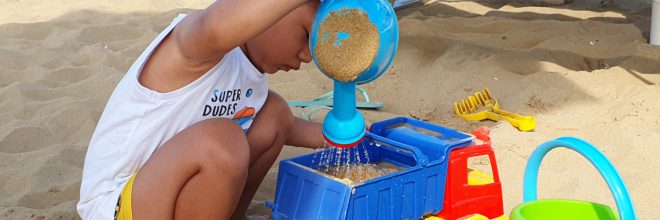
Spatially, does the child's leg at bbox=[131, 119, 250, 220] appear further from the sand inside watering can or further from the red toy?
the red toy

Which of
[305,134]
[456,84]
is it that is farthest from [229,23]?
[456,84]

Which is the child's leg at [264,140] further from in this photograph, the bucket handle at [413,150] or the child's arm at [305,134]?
the bucket handle at [413,150]

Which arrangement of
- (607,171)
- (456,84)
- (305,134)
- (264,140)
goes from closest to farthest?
(607,171)
(264,140)
(305,134)
(456,84)

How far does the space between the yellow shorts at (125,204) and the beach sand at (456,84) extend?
0.34 meters

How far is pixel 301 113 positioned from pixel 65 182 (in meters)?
0.73

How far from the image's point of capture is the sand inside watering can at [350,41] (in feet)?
3.99

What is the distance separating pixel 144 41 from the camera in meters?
3.16

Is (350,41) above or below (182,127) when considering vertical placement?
above

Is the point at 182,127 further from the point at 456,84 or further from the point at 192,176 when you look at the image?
the point at 456,84

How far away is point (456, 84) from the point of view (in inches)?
100

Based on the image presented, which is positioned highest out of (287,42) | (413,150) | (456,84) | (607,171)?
(287,42)

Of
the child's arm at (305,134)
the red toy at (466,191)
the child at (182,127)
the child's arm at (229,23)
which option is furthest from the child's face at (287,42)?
the red toy at (466,191)

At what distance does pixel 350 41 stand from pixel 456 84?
4.56ft

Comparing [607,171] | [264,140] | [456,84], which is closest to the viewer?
[607,171]
